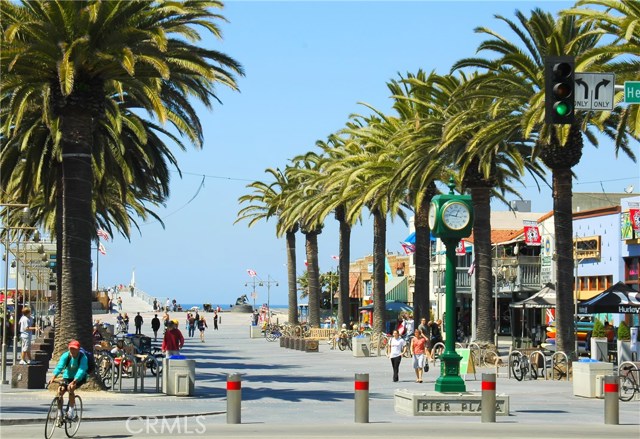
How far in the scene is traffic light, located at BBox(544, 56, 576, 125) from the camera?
18703mm

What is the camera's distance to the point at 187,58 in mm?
28781

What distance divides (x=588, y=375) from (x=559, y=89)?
41.4ft

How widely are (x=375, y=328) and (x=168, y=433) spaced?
35.8 metres

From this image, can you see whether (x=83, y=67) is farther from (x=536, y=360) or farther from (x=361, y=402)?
(x=536, y=360)

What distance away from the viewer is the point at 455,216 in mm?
23547

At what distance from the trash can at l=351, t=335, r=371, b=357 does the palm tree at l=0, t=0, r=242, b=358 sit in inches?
859

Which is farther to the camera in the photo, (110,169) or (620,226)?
(620,226)

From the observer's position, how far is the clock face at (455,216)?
2348 centimetres

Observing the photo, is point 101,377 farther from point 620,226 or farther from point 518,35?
point 620,226

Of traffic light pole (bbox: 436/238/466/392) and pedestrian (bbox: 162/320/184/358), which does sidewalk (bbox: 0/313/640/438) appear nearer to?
traffic light pole (bbox: 436/238/466/392)

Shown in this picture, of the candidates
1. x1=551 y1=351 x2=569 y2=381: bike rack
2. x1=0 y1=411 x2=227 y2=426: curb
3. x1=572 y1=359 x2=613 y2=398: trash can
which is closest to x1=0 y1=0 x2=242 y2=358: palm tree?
x1=0 y1=411 x2=227 y2=426: curb

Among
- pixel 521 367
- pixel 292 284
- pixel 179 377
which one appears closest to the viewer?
pixel 179 377

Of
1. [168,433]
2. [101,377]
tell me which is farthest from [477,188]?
[168,433]

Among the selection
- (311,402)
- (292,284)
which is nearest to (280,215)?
(292,284)
